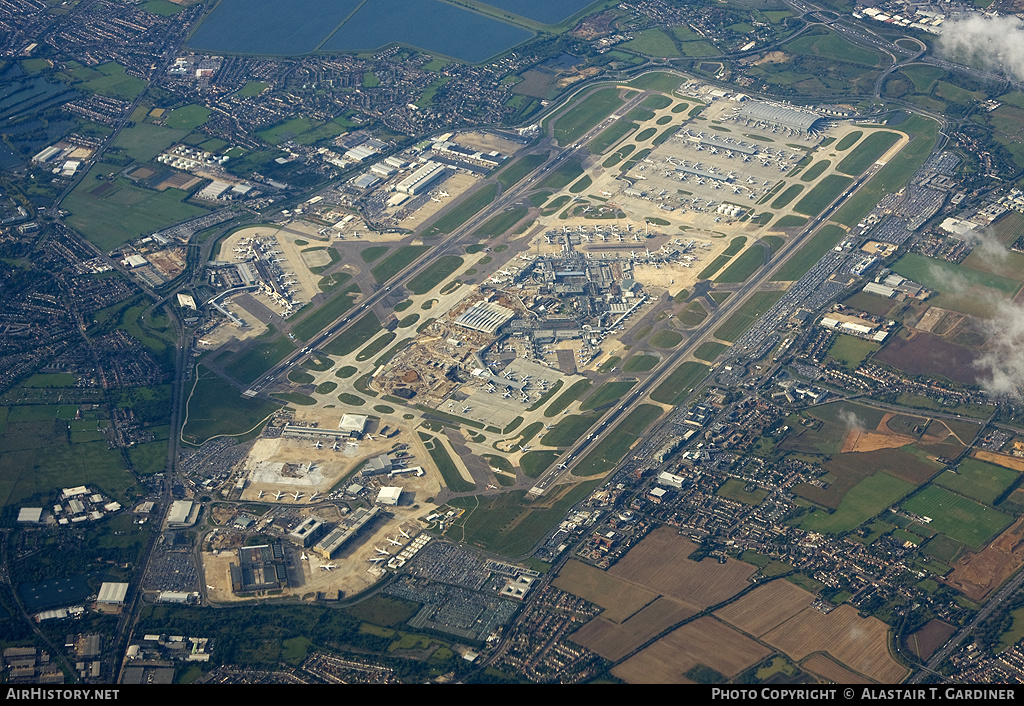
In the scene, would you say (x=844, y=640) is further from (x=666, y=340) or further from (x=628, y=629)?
(x=666, y=340)

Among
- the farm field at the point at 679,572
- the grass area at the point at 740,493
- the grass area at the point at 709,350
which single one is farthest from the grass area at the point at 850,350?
the farm field at the point at 679,572

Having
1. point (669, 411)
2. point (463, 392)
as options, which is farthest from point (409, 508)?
point (669, 411)

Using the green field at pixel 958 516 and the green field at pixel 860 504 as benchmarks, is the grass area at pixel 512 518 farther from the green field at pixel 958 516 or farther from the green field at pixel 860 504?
the green field at pixel 958 516

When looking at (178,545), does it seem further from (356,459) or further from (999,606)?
(999,606)

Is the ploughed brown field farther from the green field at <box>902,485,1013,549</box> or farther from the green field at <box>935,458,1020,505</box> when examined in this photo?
the green field at <box>935,458,1020,505</box>

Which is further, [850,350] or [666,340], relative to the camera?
[666,340]

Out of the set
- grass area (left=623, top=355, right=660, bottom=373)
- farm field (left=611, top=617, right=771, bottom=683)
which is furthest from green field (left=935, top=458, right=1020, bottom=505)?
grass area (left=623, top=355, right=660, bottom=373)

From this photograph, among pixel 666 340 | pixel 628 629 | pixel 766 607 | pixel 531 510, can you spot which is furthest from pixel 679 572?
pixel 666 340
